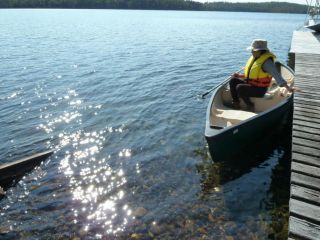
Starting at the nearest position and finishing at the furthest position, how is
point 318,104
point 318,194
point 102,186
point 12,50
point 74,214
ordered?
point 318,194, point 74,214, point 102,186, point 318,104, point 12,50

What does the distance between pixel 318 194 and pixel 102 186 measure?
4.84m

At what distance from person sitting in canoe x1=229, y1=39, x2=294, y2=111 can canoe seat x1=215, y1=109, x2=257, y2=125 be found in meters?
0.72

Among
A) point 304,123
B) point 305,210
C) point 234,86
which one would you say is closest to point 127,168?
point 234,86

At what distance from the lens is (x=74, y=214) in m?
7.21

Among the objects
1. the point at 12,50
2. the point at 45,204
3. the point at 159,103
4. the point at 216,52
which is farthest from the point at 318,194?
the point at 12,50

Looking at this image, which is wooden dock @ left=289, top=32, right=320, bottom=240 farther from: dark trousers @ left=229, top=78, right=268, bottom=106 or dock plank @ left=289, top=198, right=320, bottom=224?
dark trousers @ left=229, top=78, right=268, bottom=106

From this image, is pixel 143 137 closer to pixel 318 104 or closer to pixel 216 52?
pixel 318 104

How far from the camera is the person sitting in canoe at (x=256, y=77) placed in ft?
30.6

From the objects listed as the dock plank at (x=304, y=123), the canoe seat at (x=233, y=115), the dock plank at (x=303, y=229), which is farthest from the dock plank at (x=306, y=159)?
the canoe seat at (x=233, y=115)

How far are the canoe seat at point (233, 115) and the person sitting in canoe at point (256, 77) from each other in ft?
2.38

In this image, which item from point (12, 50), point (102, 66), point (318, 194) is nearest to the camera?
point (318, 194)

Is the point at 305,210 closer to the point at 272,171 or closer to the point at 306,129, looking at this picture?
the point at 306,129

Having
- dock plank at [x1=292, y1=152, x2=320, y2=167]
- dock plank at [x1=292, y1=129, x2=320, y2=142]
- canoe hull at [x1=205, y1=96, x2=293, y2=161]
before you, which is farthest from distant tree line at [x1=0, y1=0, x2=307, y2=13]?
dock plank at [x1=292, y1=152, x2=320, y2=167]

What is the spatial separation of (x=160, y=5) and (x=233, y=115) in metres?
131
